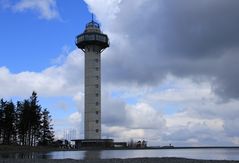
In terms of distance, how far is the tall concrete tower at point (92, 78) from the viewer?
421 ft

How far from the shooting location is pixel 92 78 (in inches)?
5128

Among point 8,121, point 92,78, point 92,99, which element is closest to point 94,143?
point 92,99

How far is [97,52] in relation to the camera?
136 meters

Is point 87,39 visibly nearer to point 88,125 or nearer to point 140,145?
point 88,125

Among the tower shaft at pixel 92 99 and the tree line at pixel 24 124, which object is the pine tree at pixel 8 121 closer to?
the tree line at pixel 24 124

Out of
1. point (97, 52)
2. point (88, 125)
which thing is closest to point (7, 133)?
point (88, 125)

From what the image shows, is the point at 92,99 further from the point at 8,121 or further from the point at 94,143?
the point at 8,121

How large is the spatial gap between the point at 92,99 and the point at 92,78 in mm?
6219

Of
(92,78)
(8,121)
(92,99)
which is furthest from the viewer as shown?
(92,78)

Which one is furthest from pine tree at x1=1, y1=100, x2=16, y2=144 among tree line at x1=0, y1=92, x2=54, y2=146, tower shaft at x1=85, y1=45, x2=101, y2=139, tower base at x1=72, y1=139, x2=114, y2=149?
tower shaft at x1=85, y1=45, x2=101, y2=139

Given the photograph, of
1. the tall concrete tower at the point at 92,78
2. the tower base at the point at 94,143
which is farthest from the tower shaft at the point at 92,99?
the tower base at the point at 94,143

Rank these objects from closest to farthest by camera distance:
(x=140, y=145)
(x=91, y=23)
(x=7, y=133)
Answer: (x=7, y=133) → (x=91, y=23) → (x=140, y=145)

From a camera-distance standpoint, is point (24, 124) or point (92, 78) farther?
point (92, 78)

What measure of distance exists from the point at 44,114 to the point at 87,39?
28014 mm
